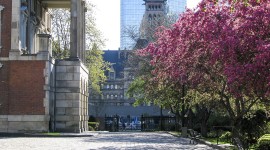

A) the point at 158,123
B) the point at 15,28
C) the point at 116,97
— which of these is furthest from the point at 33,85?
the point at 116,97

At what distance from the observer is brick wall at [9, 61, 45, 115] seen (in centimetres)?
3089

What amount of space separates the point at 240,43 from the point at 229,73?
1.15m

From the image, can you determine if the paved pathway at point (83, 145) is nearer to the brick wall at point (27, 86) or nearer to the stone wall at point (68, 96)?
the brick wall at point (27, 86)

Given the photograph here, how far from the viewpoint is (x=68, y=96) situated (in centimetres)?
3328

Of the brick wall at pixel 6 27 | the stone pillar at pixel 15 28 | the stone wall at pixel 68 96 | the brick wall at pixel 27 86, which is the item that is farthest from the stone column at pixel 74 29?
the brick wall at pixel 6 27

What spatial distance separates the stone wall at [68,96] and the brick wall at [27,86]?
89.3 inches

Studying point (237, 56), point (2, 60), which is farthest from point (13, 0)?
point (237, 56)

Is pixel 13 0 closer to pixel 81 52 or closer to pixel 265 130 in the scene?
pixel 81 52

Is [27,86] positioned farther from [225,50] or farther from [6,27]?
[225,50]

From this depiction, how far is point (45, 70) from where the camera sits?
3103 cm

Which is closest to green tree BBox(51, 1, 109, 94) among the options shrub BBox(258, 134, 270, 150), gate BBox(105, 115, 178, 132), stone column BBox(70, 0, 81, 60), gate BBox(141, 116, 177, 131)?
gate BBox(105, 115, 178, 132)

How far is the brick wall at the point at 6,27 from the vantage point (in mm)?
31328

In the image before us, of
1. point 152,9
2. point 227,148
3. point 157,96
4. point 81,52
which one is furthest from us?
point 152,9

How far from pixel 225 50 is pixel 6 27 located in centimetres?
1900
